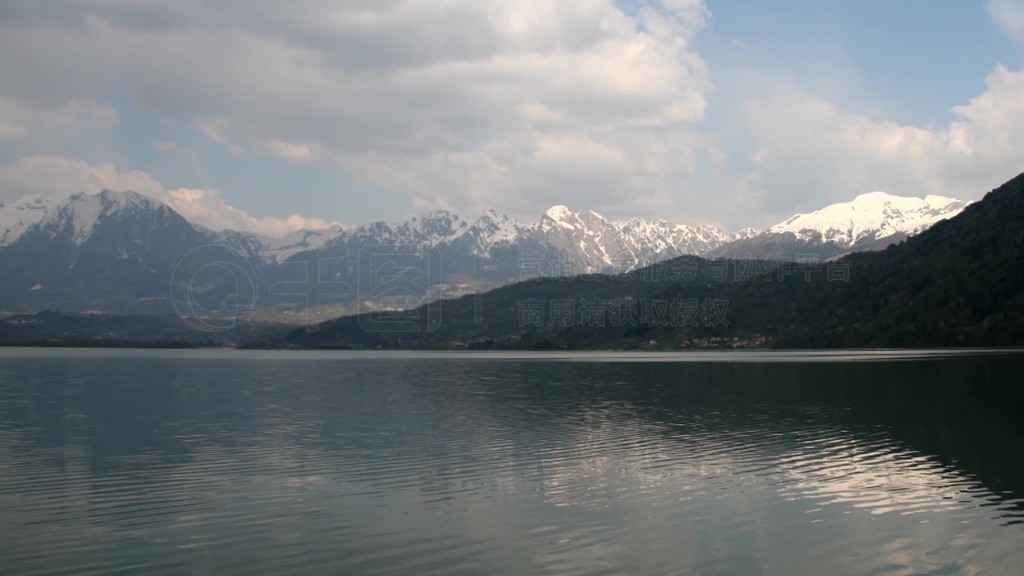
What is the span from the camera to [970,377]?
10819 cm

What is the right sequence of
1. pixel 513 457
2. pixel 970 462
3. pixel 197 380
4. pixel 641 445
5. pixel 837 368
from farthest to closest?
1. pixel 837 368
2. pixel 197 380
3. pixel 641 445
4. pixel 513 457
5. pixel 970 462

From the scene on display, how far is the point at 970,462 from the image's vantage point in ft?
151

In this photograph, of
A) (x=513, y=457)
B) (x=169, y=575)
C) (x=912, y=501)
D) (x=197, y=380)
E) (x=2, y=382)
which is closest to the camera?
(x=169, y=575)

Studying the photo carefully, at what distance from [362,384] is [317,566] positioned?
97.8 metres

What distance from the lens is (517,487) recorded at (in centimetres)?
4006

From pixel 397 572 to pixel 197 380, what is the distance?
11670cm

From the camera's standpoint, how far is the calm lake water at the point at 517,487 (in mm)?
27781

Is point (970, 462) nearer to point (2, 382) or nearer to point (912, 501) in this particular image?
point (912, 501)

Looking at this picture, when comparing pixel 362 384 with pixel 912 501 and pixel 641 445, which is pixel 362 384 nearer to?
pixel 641 445

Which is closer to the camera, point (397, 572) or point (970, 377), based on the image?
point (397, 572)

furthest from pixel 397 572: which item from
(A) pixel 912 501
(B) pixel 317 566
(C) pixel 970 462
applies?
(C) pixel 970 462

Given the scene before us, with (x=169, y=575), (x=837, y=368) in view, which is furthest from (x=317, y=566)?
(x=837, y=368)

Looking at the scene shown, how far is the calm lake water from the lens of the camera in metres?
27.8

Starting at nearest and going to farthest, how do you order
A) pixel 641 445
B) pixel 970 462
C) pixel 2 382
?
pixel 970 462 → pixel 641 445 → pixel 2 382
